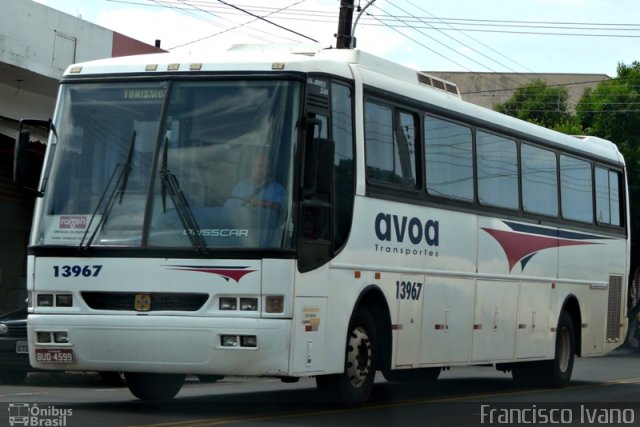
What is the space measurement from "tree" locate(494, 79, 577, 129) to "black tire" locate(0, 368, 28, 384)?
31626 mm

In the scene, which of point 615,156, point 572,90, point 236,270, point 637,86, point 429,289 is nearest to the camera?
point 236,270

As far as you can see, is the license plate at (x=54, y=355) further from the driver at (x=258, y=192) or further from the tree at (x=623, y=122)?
the tree at (x=623, y=122)

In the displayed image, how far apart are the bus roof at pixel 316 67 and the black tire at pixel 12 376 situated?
6701 millimetres

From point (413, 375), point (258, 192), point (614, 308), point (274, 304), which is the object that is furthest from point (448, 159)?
point (614, 308)

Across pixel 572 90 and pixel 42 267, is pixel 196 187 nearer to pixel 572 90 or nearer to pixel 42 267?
pixel 42 267

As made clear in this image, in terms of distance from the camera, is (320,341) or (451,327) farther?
(451,327)

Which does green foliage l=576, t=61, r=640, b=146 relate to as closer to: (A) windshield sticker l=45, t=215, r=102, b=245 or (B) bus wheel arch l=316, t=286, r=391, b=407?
(B) bus wheel arch l=316, t=286, r=391, b=407

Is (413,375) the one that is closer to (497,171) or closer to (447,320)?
(447,320)

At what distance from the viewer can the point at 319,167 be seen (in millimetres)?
Answer: 11859

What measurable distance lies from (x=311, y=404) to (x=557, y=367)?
5840mm

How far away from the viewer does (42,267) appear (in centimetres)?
1223

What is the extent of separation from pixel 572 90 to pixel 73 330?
54.8 m

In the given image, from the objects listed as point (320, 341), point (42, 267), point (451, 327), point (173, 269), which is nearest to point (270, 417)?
point (320, 341)

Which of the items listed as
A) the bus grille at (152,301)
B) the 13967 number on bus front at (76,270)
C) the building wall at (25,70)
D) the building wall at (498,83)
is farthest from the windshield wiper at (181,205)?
the building wall at (498,83)
